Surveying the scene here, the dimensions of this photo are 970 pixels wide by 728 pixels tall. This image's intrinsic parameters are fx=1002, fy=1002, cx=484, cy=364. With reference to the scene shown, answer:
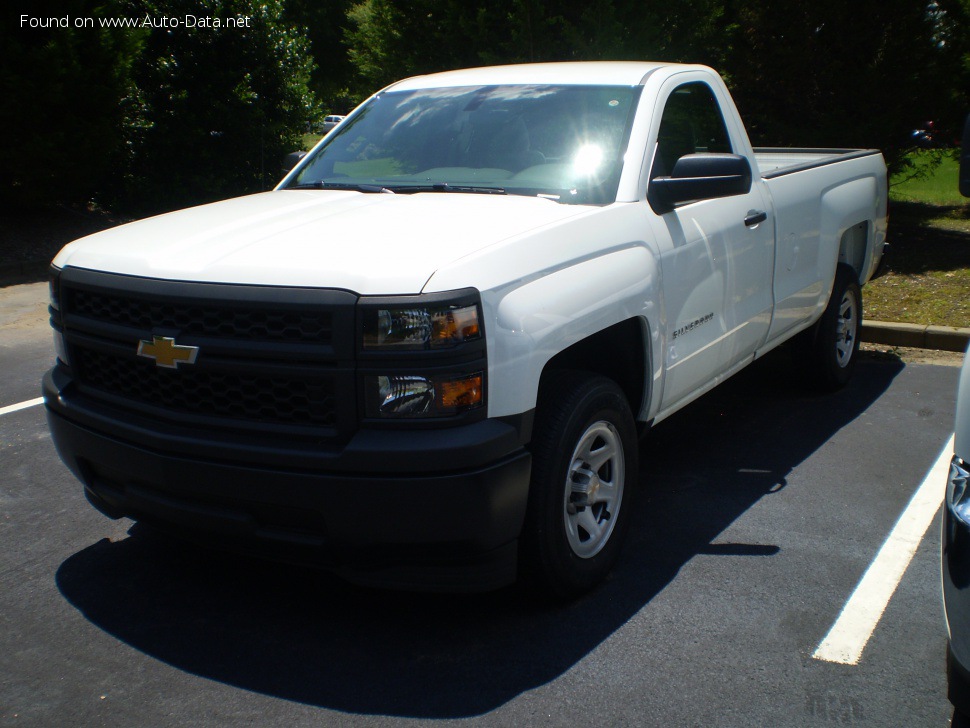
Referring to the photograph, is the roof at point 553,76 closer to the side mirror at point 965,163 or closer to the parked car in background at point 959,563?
the side mirror at point 965,163

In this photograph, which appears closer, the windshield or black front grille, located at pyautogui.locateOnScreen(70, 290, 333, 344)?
black front grille, located at pyautogui.locateOnScreen(70, 290, 333, 344)

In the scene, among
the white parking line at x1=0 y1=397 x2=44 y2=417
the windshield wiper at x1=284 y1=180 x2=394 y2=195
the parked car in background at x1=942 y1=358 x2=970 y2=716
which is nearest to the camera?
the parked car in background at x1=942 y1=358 x2=970 y2=716

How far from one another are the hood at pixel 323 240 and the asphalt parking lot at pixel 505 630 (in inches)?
49.1

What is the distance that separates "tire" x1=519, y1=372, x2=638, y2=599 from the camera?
10.9ft

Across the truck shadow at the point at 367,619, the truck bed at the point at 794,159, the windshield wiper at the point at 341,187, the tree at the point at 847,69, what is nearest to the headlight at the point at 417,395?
the truck shadow at the point at 367,619

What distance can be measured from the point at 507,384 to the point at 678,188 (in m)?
1.39

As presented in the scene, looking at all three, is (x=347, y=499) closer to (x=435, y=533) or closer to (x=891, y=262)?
(x=435, y=533)

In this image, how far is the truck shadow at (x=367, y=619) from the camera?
3172mm

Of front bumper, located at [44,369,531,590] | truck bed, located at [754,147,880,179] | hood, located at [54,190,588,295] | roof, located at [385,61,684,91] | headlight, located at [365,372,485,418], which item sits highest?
roof, located at [385,61,684,91]

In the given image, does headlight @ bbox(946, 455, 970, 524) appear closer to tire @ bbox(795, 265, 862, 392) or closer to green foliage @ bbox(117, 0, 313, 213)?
tire @ bbox(795, 265, 862, 392)

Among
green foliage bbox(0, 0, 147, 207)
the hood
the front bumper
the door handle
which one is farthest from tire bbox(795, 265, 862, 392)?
green foliage bbox(0, 0, 147, 207)

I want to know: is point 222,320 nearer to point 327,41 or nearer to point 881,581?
point 881,581

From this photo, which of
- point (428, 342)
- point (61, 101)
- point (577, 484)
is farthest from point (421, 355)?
point (61, 101)

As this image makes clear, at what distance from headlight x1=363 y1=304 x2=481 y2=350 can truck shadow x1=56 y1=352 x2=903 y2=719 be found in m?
1.09
